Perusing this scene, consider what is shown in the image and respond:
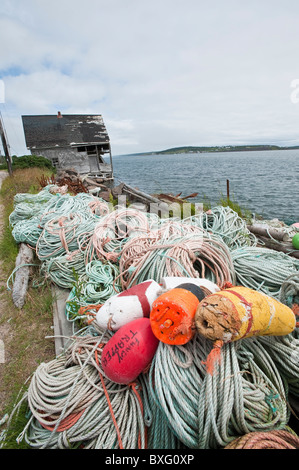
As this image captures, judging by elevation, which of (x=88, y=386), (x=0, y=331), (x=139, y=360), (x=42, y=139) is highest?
(x=42, y=139)

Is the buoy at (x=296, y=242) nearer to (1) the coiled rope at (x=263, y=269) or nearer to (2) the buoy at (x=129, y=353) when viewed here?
(1) the coiled rope at (x=263, y=269)

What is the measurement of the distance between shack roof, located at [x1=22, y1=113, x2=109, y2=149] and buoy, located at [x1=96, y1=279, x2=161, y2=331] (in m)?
22.9

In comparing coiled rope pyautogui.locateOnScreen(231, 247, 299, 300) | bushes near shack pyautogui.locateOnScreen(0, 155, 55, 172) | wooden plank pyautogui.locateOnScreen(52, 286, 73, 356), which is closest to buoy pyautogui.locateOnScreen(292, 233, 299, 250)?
coiled rope pyautogui.locateOnScreen(231, 247, 299, 300)

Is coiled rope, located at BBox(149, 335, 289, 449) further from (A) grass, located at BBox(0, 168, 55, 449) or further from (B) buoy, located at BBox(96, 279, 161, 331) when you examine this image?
(A) grass, located at BBox(0, 168, 55, 449)

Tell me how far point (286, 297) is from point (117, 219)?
9.39ft

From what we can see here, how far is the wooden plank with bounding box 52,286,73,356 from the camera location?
8.14ft

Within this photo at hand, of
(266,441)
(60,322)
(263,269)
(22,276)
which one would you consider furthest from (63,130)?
(266,441)

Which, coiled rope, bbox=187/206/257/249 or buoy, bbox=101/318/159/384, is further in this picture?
coiled rope, bbox=187/206/257/249

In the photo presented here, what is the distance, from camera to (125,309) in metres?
1.87

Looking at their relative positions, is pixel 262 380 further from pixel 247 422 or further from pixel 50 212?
pixel 50 212

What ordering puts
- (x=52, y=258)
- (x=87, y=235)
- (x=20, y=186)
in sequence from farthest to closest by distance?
(x=20, y=186) → (x=87, y=235) → (x=52, y=258)

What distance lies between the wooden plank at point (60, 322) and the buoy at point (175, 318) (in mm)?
1240

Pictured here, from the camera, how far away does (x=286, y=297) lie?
1.80 m
